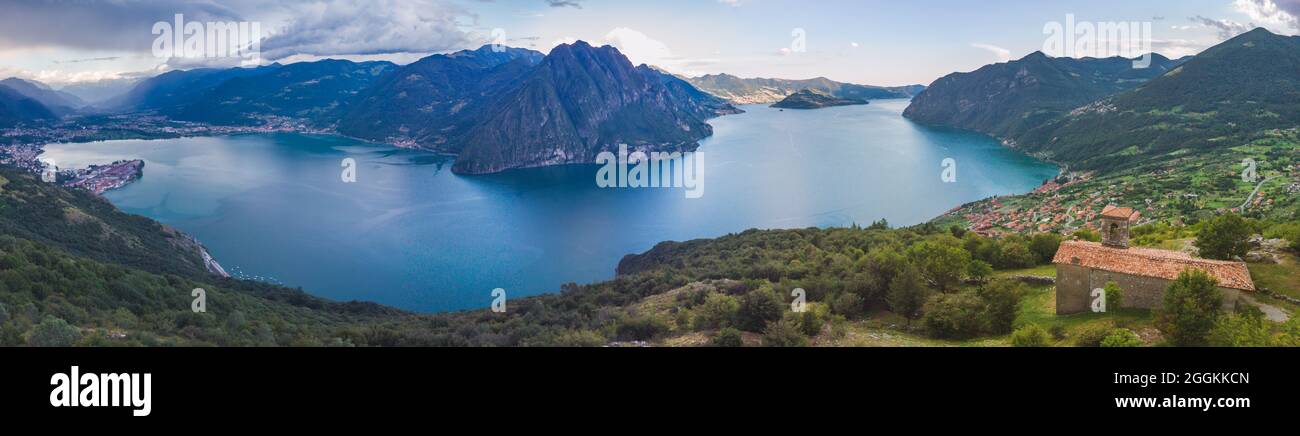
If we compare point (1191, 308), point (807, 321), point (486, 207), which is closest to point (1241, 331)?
point (1191, 308)

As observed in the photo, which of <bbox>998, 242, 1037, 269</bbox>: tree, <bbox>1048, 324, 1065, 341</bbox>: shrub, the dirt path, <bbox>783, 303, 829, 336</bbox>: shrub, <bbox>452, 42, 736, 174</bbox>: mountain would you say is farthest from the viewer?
<bbox>452, 42, 736, 174</bbox>: mountain

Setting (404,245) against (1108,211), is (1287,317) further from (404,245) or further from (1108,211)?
(404,245)

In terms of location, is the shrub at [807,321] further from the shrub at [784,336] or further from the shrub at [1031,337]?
the shrub at [1031,337]

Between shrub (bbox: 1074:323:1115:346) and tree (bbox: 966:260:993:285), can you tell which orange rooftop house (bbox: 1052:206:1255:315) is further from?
tree (bbox: 966:260:993:285)

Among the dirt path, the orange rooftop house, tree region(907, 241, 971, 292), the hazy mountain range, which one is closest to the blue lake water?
the hazy mountain range

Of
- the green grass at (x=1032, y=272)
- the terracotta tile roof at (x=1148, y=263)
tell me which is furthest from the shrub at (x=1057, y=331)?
the green grass at (x=1032, y=272)

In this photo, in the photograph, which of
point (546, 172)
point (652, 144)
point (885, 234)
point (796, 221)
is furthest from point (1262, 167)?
point (652, 144)
